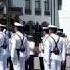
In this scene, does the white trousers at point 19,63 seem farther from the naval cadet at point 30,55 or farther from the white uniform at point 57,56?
the white uniform at point 57,56

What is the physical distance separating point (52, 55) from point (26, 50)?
0.73 metres

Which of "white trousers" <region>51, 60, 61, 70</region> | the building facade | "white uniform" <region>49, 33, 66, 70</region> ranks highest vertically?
the building facade

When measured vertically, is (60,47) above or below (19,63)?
above

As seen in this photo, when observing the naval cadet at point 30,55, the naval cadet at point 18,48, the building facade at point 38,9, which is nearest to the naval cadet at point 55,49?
the naval cadet at point 18,48

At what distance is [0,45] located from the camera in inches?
430

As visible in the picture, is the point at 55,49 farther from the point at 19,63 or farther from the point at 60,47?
the point at 19,63

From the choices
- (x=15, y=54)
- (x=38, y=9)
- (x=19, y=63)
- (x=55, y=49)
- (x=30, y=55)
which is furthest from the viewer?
(x=38, y=9)

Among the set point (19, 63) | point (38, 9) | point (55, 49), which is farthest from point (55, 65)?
point (38, 9)

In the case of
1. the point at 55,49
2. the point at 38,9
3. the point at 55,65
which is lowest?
the point at 55,65

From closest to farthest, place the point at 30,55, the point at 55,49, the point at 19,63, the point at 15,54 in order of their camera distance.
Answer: the point at 55,49 < the point at 15,54 < the point at 19,63 < the point at 30,55

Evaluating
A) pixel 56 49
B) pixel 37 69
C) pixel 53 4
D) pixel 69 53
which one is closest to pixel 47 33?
pixel 56 49

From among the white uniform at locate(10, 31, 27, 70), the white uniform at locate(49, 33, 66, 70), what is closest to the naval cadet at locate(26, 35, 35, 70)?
the white uniform at locate(10, 31, 27, 70)

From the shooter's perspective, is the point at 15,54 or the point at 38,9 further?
the point at 38,9

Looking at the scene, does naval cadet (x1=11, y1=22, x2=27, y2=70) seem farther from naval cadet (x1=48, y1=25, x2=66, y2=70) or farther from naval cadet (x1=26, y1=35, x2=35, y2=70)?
naval cadet (x1=48, y1=25, x2=66, y2=70)
